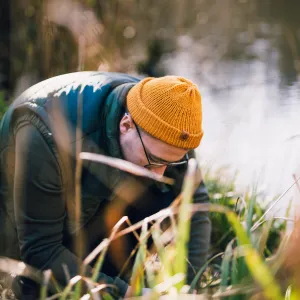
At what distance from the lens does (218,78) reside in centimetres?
530

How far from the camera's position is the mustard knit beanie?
157 cm

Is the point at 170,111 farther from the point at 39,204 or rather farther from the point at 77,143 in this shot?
the point at 39,204

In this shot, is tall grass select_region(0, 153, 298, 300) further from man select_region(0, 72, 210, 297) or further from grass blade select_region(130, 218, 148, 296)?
man select_region(0, 72, 210, 297)

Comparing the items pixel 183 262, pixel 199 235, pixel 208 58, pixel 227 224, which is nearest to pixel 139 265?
pixel 183 262

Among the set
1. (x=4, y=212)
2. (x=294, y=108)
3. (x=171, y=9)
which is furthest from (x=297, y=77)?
(x=4, y=212)

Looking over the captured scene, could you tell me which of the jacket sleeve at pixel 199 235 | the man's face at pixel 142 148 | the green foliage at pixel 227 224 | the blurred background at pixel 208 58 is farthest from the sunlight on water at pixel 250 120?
the man's face at pixel 142 148

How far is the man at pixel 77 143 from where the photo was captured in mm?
1594

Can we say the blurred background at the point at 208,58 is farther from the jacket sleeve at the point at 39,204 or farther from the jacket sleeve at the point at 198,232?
the jacket sleeve at the point at 39,204

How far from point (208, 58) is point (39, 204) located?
4.53 meters

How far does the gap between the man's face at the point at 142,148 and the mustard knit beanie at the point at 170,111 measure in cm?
4

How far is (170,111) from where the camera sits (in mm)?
1582

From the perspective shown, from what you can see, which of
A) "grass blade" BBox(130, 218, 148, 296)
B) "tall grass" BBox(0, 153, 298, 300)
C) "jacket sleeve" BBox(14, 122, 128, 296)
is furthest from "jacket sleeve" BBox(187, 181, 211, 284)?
"grass blade" BBox(130, 218, 148, 296)

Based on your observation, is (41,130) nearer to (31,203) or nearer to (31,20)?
(31,203)

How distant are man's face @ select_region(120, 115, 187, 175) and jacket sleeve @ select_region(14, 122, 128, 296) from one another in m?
0.23
